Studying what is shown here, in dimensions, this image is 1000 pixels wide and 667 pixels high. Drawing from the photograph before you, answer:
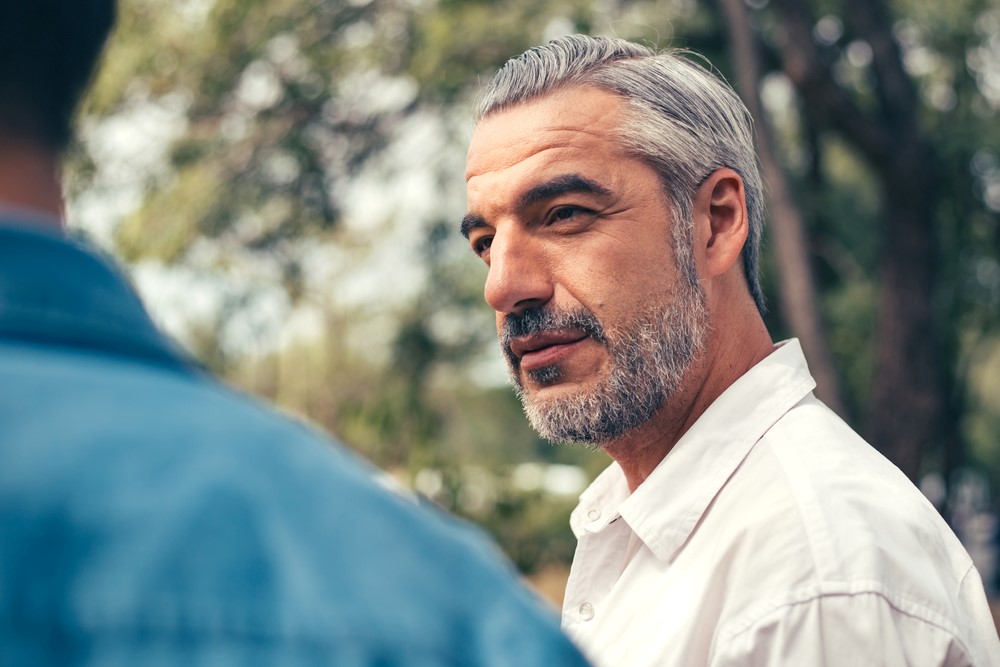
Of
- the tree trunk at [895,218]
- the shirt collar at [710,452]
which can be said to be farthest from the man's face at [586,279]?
the tree trunk at [895,218]

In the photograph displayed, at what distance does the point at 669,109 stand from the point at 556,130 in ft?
0.65

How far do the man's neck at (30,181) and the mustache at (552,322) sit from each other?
1.33 meters

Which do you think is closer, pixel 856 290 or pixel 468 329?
pixel 856 290

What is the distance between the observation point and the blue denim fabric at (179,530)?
61cm

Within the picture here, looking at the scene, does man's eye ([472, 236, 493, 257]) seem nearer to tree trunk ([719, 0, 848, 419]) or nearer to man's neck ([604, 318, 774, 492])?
man's neck ([604, 318, 774, 492])

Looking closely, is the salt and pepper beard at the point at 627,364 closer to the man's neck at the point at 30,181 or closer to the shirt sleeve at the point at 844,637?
the shirt sleeve at the point at 844,637

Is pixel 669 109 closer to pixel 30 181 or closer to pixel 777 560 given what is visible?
pixel 777 560

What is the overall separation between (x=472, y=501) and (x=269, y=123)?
343 cm

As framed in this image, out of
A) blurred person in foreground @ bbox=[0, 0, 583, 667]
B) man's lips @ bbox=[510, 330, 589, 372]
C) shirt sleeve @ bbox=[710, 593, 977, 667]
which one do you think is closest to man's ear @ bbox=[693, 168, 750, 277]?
man's lips @ bbox=[510, 330, 589, 372]

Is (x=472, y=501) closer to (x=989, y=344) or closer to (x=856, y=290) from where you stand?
(x=856, y=290)

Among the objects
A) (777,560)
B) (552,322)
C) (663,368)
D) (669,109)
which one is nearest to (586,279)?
(552,322)

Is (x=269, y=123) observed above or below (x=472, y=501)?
above

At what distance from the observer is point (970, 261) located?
10945mm

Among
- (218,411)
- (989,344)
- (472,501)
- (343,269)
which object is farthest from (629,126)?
(989,344)
